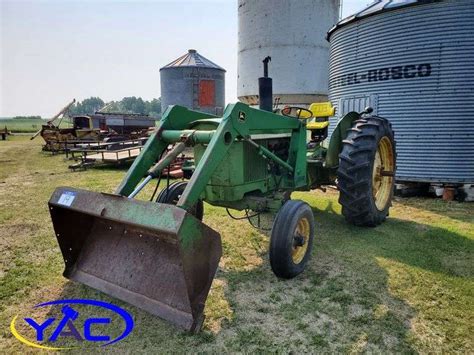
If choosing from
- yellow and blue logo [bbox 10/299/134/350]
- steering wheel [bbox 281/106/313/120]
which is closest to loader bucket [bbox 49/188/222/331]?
yellow and blue logo [bbox 10/299/134/350]

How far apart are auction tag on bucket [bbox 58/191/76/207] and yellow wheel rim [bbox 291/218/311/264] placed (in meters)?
2.05

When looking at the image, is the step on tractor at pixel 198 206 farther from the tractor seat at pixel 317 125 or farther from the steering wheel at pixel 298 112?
the tractor seat at pixel 317 125

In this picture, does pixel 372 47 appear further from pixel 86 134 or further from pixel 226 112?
pixel 86 134

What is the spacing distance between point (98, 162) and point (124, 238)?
411 inches

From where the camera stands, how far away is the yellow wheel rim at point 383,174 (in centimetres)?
520

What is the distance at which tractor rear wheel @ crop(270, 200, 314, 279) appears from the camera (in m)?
3.28

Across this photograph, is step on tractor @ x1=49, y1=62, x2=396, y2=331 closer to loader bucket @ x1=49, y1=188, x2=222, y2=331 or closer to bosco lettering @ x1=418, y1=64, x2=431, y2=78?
loader bucket @ x1=49, y1=188, x2=222, y2=331

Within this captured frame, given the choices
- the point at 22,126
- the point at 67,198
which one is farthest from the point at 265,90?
the point at 22,126

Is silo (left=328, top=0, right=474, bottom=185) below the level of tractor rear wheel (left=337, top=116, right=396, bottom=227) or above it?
above

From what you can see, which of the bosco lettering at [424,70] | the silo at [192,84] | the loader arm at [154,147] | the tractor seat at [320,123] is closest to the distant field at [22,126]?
the silo at [192,84]

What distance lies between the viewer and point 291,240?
3.30 metres

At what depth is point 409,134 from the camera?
6805 mm

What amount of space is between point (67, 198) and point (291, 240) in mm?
2015

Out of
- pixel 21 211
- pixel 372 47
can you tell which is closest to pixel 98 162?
pixel 21 211
